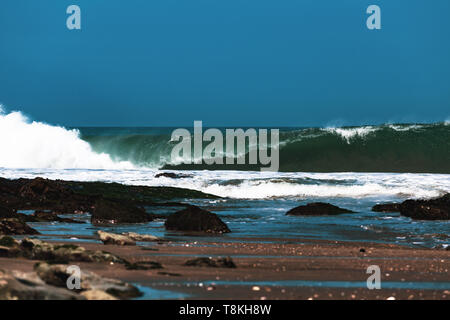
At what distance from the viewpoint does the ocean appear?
10633 millimetres

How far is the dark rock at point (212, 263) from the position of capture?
629 cm

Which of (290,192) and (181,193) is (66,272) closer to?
(181,193)

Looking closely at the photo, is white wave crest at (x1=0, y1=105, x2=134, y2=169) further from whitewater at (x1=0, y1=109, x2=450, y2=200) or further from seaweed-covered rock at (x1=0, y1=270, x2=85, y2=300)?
seaweed-covered rock at (x1=0, y1=270, x2=85, y2=300)

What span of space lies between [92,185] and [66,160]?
18.7m

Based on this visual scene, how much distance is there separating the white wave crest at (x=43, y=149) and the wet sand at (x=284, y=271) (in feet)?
93.7

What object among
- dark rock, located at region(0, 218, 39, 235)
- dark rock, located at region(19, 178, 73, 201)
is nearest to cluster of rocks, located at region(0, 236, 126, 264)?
dark rock, located at region(0, 218, 39, 235)

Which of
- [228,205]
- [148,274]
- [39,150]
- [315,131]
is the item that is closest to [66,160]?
[39,150]

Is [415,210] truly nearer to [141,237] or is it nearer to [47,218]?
[141,237]

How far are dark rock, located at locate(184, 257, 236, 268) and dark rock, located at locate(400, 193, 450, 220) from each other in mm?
6565

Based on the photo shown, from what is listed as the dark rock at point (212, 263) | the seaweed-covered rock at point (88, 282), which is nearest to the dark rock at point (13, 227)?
the dark rock at point (212, 263)

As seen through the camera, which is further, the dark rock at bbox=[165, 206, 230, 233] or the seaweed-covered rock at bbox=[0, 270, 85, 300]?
the dark rock at bbox=[165, 206, 230, 233]

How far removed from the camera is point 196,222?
33.0ft

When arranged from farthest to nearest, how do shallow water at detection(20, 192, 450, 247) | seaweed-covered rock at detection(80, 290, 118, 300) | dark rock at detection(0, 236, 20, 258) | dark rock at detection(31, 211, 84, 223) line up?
dark rock at detection(31, 211, 84, 223), shallow water at detection(20, 192, 450, 247), dark rock at detection(0, 236, 20, 258), seaweed-covered rock at detection(80, 290, 118, 300)

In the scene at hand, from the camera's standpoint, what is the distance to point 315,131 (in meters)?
43.0
